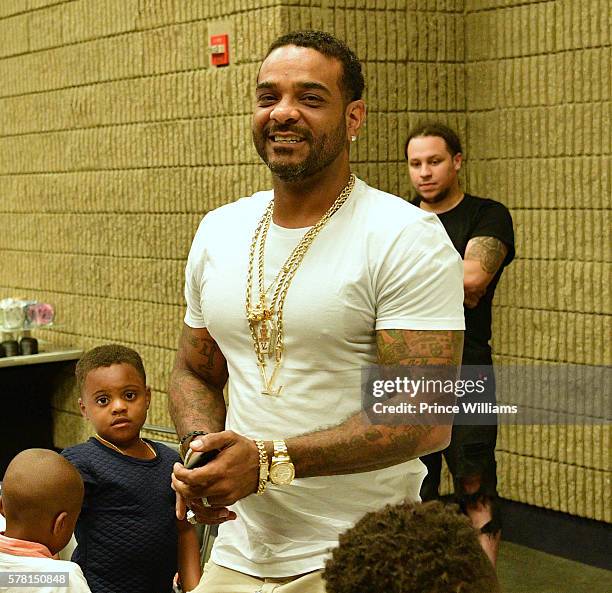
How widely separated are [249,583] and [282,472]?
287 millimetres

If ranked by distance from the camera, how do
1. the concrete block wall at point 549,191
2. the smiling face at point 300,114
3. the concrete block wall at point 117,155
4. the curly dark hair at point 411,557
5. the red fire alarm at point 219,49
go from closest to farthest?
the curly dark hair at point 411,557
the smiling face at point 300,114
the concrete block wall at point 549,191
the red fire alarm at point 219,49
the concrete block wall at point 117,155

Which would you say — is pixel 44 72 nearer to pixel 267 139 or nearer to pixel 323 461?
pixel 267 139

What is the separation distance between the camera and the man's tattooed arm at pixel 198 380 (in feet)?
7.81

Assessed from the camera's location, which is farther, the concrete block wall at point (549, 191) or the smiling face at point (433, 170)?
the concrete block wall at point (549, 191)

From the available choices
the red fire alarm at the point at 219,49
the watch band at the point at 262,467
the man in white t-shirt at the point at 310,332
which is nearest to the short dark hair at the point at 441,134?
the red fire alarm at the point at 219,49

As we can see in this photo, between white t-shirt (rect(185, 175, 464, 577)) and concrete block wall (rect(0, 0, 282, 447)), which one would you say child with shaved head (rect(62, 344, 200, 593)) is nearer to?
white t-shirt (rect(185, 175, 464, 577))

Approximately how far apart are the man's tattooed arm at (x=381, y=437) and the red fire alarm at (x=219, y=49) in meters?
2.70

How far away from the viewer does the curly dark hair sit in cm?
136

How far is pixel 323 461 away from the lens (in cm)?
203

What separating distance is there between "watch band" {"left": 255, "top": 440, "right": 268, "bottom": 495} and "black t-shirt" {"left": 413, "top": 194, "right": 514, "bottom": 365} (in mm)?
1883

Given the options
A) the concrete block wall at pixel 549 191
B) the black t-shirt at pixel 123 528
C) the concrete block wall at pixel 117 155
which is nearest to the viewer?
the black t-shirt at pixel 123 528

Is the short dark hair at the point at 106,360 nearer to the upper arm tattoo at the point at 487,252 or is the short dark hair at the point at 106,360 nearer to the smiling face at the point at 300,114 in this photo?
the smiling face at the point at 300,114

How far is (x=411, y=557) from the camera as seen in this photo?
4.54 feet

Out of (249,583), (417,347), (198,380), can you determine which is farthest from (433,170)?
(249,583)
